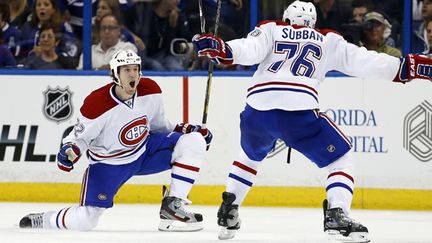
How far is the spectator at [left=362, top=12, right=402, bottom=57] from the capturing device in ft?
25.2

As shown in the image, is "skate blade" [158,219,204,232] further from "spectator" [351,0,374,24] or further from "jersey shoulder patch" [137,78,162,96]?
"spectator" [351,0,374,24]

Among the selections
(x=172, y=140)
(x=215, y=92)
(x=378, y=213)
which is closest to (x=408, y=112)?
(x=378, y=213)

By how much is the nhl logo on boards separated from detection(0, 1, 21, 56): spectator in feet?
1.41

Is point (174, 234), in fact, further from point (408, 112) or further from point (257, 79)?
point (408, 112)

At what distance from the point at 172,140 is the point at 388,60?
1.24 m

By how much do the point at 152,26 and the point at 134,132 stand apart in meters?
1.88

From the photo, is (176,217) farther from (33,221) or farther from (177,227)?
(33,221)

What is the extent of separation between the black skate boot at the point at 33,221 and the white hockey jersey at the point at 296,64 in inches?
50.0

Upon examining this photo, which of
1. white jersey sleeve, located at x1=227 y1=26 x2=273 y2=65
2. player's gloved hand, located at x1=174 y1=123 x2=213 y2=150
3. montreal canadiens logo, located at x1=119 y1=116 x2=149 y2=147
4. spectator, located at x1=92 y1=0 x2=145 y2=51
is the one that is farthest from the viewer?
spectator, located at x1=92 y1=0 x2=145 y2=51

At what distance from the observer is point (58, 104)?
7.83m

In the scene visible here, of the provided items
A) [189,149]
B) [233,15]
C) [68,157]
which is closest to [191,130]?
[189,149]

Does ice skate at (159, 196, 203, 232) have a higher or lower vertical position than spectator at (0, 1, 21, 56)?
lower

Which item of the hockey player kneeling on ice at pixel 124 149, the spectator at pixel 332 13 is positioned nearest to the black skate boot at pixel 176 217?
the hockey player kneeling on ice at pixel 124 149

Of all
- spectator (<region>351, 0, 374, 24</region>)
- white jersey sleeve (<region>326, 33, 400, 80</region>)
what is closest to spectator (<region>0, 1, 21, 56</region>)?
spectator (<region>351, 0, 374, 24</region>)
